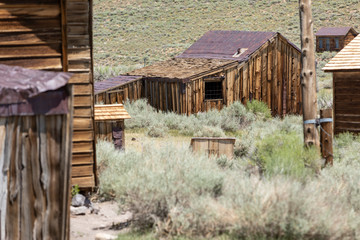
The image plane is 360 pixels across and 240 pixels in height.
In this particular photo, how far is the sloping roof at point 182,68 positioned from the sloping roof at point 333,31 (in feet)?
100

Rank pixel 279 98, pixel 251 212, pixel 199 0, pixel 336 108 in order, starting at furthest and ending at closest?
1. pixel 199 0
2. pixel 279 98
3. pixel 336 108
4. pixel 251 212

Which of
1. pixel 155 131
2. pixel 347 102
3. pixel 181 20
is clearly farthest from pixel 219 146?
pixel 181 20

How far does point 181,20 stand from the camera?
58188mm

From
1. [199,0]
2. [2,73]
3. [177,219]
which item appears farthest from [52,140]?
[199,0]

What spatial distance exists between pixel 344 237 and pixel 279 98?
16441mm

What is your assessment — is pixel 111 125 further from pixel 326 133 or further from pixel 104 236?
pixel 104 236

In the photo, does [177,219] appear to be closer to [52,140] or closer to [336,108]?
[52,140]

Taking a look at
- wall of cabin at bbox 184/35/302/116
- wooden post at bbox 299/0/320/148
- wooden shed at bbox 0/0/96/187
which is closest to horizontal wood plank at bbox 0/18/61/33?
wooden shed at bbox 0/0/96/187

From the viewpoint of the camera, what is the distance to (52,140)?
5.02 metres

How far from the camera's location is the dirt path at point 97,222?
7.74m

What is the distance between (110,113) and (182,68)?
360 inches

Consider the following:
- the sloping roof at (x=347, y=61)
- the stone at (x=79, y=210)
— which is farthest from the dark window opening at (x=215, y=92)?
the stone at (x=79, y=210)

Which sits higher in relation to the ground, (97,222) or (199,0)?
(199,0)

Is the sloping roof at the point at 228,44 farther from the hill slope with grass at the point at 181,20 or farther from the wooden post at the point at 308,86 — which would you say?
the hill slope with grass at the point at 181,20
